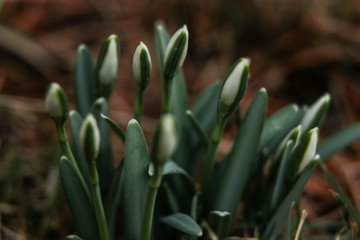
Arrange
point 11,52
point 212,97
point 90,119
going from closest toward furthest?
point 90,119 → point 212,97 → point 11,52

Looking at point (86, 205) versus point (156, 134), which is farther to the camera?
point (86, 205)

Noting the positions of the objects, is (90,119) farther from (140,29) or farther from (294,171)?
(140,29)

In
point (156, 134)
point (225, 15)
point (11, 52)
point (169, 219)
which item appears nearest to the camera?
point (156, 134)

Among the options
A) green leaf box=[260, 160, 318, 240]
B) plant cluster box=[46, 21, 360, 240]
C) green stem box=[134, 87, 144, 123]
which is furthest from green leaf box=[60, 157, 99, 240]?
green leaf box=[260, 160, 318, 240]

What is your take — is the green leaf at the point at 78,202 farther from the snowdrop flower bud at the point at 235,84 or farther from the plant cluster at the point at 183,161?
the snowdrop flower bud at the point at 235,84

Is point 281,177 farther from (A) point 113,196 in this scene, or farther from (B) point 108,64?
(B) point 108,64

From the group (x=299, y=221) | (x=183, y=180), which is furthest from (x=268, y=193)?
(x=183, y=180)

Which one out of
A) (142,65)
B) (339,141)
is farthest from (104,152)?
(339,141)
